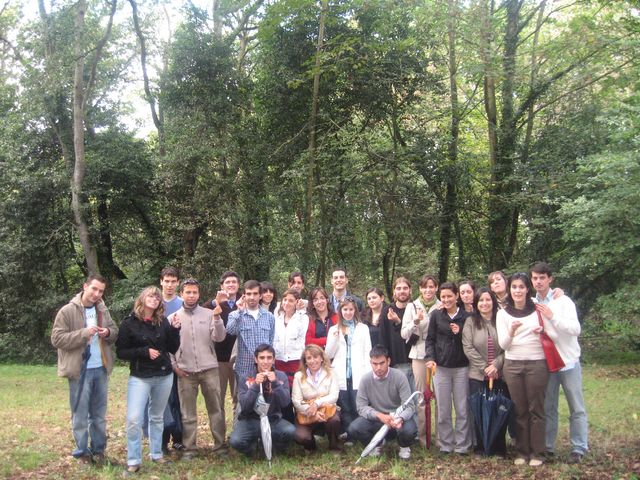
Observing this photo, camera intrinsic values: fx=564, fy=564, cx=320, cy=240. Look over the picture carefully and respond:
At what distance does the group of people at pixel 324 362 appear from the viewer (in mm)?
5395

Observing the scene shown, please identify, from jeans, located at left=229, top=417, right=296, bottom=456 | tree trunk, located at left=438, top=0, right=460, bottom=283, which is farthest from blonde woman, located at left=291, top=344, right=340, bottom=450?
tree trunk, located at left=438, top=0, right=460, bottom=283

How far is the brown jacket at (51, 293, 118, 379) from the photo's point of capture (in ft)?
17.4

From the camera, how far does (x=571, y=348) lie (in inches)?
211

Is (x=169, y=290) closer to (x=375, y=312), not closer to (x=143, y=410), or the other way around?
(x=143, y=410)

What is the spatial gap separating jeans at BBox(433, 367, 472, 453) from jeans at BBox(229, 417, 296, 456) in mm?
1547

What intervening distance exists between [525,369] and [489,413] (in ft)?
1.89

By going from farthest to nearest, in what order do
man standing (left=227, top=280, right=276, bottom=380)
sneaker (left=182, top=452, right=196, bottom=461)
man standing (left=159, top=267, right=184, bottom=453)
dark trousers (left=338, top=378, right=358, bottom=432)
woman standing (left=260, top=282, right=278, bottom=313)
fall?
woman standing (left=260, top=282, right=278, bottom=313), dark trousers (left=338, top=378, right=358, bottom=432), man standing (left=159, top=267, right=184, bottom=453), man standing (left=227, top=280, right=276, bottom=380), sneaker (left=182, top=452, right=196, bottom=461)

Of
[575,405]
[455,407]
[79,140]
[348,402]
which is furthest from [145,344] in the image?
[79,140]

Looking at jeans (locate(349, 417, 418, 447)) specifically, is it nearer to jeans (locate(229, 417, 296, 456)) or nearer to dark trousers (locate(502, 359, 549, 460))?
jeans (locate(229, 417, 296, 456))

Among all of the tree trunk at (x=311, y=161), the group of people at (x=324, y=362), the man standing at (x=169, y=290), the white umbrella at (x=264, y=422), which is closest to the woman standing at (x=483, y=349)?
the group of people at (x=324, y=362)

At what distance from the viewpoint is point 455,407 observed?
5.79m

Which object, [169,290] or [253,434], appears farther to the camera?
[169,290]

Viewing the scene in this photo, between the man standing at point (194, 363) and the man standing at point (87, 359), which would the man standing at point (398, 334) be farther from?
the man standing at point (87, 359)

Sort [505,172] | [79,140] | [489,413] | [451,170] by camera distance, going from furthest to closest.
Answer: [79,140], [505,172], [451,170], [489,413]
